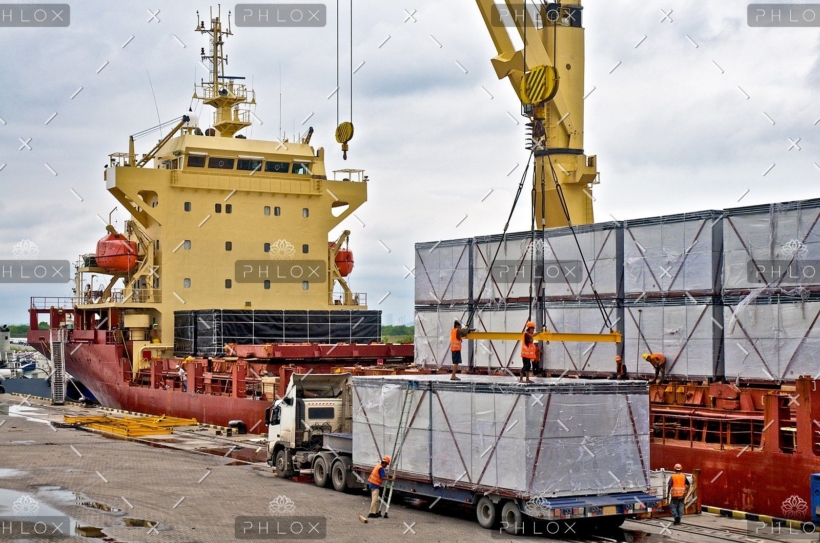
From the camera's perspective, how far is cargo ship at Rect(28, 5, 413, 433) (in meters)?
35.4

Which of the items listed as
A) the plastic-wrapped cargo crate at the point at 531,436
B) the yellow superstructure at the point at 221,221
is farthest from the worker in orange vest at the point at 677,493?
the yellow superstructure at the point at 221,221

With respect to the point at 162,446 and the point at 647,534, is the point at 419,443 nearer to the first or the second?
the point at 647,534

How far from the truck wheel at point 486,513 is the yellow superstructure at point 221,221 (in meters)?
24.4

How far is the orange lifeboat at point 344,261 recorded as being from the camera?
42219mm

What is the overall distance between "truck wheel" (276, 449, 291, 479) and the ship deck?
0.32m

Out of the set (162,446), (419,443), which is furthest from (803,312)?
(162,446)

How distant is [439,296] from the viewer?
25.2 m

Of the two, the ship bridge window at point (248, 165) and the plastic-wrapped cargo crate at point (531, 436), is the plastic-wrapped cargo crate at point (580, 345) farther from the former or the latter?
the ship bridge window at point (248, 165)

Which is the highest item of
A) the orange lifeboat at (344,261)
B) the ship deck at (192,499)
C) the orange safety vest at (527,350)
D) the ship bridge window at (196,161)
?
the ship bridge window at (196,161)

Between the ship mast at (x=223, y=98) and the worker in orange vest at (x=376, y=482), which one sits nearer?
the worker in orange vest at (x=376, y=482)

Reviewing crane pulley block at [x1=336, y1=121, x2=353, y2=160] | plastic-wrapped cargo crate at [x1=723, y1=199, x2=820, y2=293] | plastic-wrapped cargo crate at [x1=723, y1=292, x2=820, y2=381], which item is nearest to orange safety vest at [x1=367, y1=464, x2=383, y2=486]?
plastic-wrapped cargo crate at [x1=723, y1=292, x2=820, y2=381]

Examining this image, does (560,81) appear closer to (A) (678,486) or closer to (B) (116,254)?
(A) (678,486)

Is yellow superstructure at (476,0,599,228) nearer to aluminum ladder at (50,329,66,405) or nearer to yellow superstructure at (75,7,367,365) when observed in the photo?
yellow superstructure at (75,7,367,365)

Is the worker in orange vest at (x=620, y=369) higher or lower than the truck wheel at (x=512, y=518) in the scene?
higher
